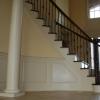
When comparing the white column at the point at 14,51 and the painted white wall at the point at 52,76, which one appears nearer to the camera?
the white column at the point at 14,51

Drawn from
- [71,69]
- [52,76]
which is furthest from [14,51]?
[71,69]

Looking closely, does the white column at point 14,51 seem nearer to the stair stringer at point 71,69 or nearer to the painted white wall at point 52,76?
the painted white wall at point 52,76

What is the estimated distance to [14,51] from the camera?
469cm

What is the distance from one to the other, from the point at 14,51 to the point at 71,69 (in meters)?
1.80

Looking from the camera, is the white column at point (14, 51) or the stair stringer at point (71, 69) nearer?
the white column at point (14, 51)

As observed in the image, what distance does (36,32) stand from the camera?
19.1 feet

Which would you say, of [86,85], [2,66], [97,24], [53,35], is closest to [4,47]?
[2,66]

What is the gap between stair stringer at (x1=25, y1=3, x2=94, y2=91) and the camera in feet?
18.2

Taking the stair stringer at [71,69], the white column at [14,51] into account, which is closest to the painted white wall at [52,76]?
the stair stringer at [71,69]

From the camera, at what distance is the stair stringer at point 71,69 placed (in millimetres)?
5539

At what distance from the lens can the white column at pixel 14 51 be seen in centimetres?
460

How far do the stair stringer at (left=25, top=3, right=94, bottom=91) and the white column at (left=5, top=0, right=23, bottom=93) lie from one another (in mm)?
1017

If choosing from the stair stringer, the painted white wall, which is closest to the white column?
the painted white wall

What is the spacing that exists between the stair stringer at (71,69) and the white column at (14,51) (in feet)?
3.34
